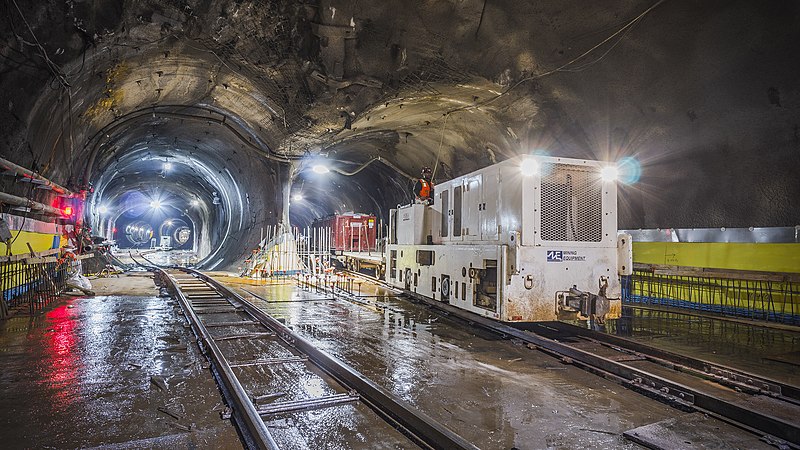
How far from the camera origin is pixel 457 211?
795 cm

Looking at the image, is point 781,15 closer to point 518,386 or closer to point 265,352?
point 518,386

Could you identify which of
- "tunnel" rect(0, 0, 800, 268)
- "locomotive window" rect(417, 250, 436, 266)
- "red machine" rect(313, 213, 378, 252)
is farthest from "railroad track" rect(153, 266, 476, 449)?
"red machine" rect(313, 213, 378, 252)

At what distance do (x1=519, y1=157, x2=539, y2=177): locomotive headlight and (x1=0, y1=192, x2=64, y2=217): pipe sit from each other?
7468mm

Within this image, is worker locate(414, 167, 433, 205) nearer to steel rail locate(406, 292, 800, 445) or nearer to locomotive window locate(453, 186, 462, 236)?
locomotive window locate(453, 186, 462, 236)

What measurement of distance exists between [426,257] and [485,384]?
416cm

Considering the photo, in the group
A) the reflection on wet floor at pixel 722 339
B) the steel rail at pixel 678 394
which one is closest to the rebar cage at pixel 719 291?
the reflection on wet floor at pixel 722 339

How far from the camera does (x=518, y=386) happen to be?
4.35m

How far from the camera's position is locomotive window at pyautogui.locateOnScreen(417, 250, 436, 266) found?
26.9 feet

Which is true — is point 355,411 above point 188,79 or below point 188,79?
below

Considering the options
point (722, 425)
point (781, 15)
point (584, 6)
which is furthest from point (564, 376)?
point (584, 6)

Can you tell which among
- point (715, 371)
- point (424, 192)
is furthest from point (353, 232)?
point (715, 371)

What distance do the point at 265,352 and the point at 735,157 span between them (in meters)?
8.38

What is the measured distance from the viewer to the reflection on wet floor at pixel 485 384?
133 inches

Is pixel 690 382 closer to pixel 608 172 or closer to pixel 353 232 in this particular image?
pixel 608 172
